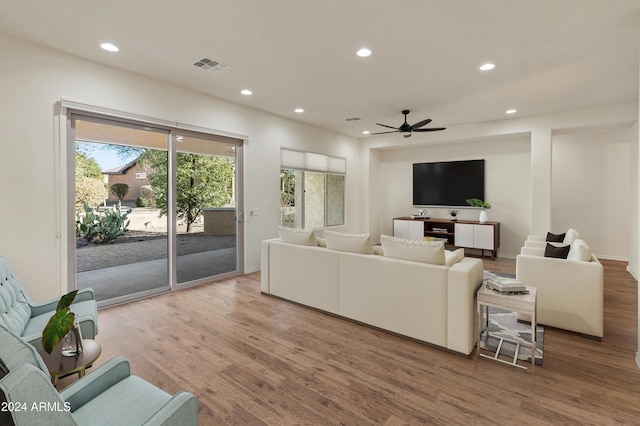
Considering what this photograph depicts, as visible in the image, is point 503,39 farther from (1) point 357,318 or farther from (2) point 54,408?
(2) point 54,408

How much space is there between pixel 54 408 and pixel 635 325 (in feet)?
15.4

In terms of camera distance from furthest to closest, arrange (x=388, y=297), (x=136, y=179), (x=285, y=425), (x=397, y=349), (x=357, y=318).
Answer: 1. (x=136, y=179)
2. (x=357, y=318)
3. (x=388, y=297)
4. (x=397, y=349)
5. (x=285, y=425)

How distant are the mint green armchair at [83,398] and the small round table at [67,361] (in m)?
0.41

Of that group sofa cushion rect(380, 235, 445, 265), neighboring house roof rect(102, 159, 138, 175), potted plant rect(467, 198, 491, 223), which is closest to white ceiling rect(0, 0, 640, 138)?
neighboring house roof rect(102, 159, 138, 175)

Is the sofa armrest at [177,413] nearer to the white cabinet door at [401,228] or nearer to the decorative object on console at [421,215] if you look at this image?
the white cabinet door at [401,228]

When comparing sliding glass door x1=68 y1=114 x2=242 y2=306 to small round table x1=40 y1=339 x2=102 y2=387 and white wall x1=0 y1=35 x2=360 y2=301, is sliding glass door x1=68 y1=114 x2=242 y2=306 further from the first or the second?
small round table x1=40 y1=339 x2=102 y2=387

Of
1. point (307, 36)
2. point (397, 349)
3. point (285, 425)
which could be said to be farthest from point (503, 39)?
point (285, 425)

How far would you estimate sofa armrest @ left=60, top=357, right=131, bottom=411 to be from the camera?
1.37m

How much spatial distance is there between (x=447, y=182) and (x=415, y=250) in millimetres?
5213

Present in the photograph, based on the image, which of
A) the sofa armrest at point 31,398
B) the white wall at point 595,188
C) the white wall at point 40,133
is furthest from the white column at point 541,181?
the sofa armrest at point 31,398

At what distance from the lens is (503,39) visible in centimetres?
307

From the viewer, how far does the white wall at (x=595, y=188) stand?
6.14 m

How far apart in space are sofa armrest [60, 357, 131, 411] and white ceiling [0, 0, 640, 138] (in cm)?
268

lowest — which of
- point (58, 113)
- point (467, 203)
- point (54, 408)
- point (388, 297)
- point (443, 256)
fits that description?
point (388, 297)
